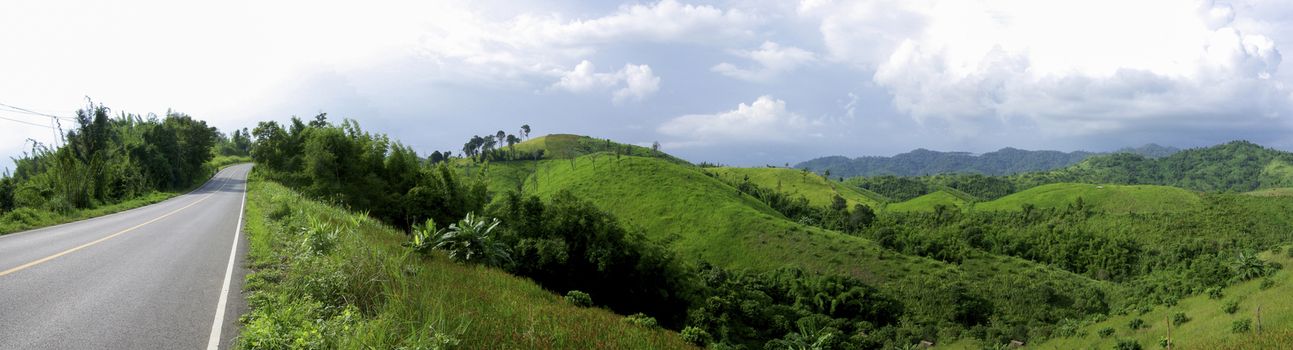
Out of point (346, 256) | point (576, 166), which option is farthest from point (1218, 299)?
point (576, 166)

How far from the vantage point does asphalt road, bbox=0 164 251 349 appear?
29.6 ft

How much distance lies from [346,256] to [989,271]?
120883 millimetres

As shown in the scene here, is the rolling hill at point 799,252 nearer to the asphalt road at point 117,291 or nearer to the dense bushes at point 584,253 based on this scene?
the dense bushes at point 584,253

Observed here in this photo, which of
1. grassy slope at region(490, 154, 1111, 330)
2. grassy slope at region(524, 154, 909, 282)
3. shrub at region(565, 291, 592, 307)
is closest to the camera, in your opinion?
shrub at region(565, 291, 592, 307)

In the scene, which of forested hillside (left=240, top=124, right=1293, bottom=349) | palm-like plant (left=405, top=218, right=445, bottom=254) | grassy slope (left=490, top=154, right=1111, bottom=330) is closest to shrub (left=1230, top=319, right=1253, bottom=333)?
forested hillside (left=240, top=124, right=1293, bottom=349)

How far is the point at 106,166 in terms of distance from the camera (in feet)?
176

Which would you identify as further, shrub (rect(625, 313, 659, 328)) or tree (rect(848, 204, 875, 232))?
tree (rect(848, 204, 875, 232))

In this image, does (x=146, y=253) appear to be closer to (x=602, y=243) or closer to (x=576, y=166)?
(x=602, y=243)

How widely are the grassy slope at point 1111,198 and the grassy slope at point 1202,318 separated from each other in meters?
77.4

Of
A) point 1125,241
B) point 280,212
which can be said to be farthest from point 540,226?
point 1125,241

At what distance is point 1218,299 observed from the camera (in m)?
77.1

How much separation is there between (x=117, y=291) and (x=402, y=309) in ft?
24.8

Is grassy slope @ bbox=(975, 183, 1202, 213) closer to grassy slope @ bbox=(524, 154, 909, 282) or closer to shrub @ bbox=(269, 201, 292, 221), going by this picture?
grassy slope @ bbox=(524, 154, 909, 282)

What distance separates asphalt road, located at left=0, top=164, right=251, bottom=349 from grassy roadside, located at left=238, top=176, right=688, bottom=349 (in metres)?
0.85
